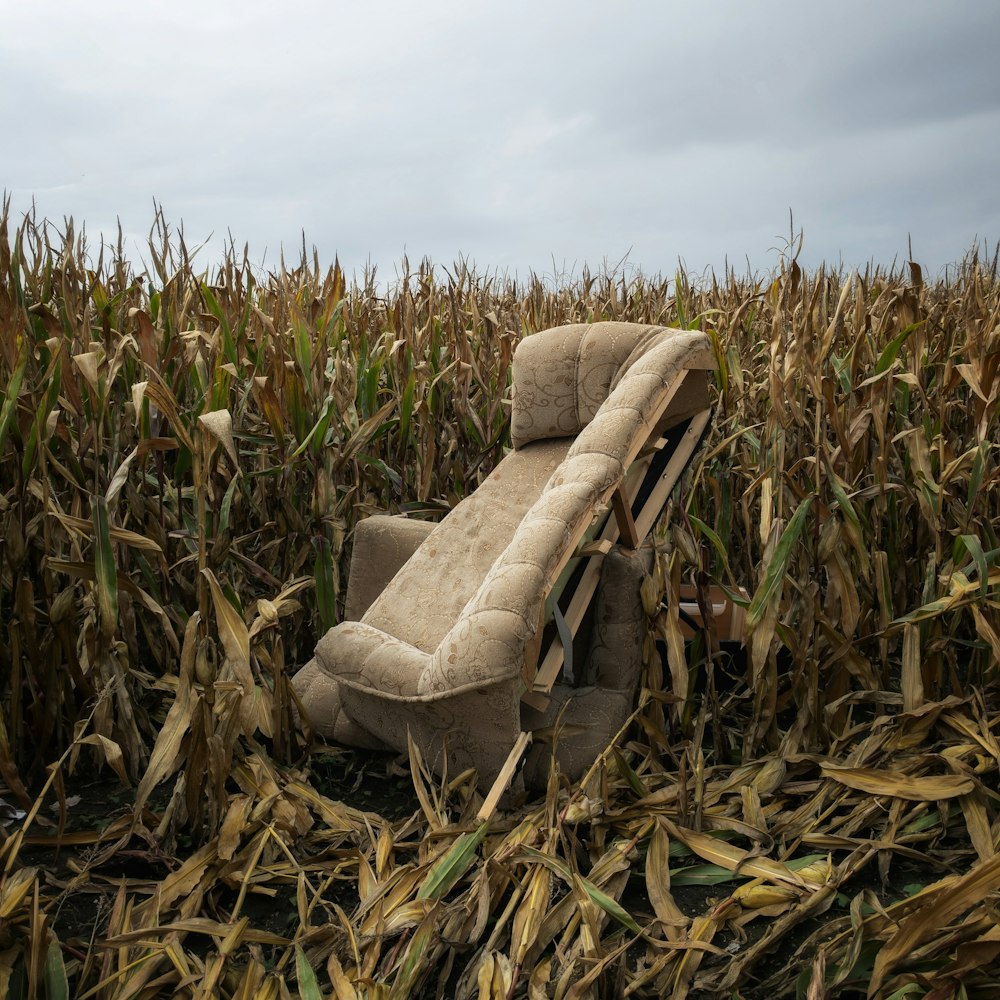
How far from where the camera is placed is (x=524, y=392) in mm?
Result: 2898

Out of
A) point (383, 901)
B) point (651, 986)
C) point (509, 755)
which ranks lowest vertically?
point (651, 986)

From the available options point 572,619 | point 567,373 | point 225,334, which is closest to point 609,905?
point 572,619

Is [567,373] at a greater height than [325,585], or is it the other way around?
[567,373]

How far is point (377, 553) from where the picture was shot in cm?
291

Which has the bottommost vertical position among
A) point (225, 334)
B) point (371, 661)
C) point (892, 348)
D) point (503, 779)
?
point (503, 779)

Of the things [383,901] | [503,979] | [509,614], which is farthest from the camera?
[509,614]

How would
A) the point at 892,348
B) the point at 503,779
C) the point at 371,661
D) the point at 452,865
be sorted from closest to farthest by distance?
the point at 452,865 → the point at 503,779 → the point at 371,661 → the point at 892,348

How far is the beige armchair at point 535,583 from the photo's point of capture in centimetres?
203

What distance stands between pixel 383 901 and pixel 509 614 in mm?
617

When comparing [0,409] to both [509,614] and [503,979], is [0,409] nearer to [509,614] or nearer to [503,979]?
[509,614]

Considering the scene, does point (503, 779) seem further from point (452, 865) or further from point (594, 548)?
point (594, 548)

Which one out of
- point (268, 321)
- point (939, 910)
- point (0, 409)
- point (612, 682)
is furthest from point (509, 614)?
point (268, 321)

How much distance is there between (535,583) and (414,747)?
51 cm

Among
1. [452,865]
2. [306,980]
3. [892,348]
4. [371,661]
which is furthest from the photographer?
[892,348]
